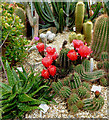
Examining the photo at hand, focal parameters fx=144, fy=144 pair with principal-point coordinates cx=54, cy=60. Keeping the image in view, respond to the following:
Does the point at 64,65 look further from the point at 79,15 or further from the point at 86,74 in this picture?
the point at 79,15

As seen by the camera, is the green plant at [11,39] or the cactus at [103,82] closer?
the cactus at [103,82]

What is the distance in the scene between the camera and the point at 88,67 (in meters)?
1.76

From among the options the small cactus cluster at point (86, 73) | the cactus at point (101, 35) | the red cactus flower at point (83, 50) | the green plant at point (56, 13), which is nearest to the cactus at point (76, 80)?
the small cactus cluster at point (86, 73)

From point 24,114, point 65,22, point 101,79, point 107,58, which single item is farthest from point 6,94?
Answer: point 65,22

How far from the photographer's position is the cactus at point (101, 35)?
233cm

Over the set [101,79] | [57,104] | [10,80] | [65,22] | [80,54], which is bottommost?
[57,104]

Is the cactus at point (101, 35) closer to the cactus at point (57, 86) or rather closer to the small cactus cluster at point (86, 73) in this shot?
the small cactus cluster at point (86, 73)

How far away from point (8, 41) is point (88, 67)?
1307mm

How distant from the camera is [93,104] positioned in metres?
1.42

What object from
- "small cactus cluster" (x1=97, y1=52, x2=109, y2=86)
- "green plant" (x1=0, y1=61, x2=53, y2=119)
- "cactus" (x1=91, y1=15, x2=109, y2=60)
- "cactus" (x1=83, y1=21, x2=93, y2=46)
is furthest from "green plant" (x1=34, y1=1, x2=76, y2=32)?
"green plant" (x1=0, y1=61, x2=53, y2=119)

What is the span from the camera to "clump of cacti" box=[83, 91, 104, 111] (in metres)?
1.36

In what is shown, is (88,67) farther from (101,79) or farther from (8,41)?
(8,41)

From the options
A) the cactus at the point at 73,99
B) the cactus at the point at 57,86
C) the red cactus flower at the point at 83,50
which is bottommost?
the cactus at the point at 73,99

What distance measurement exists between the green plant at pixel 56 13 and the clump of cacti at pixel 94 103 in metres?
2.75
